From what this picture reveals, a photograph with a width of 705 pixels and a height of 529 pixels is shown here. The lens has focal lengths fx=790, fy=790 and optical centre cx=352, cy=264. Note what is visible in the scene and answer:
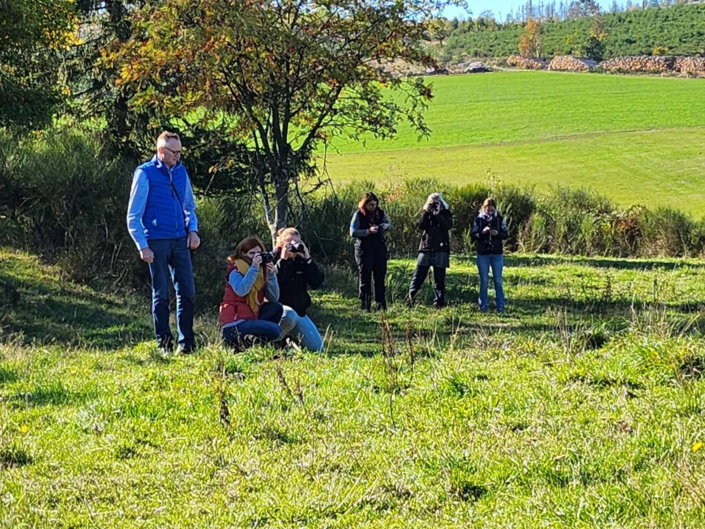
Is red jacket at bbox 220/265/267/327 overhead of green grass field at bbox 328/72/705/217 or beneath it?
beneath

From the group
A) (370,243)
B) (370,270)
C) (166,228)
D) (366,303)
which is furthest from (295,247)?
(366,303)

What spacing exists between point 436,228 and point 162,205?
5.48m

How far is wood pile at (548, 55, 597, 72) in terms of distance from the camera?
10444cm

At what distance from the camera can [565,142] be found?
50562 mm

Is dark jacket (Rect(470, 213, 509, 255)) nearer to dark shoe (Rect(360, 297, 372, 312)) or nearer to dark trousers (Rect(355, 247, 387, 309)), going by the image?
dark trousers (Rect(355, 247, 387, 309))

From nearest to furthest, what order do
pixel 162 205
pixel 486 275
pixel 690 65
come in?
pixel 162 205 < pixel 486 275 < pixel 690 65

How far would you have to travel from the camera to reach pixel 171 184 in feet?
24.7

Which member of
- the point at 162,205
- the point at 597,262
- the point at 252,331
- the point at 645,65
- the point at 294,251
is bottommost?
the point at 597,262

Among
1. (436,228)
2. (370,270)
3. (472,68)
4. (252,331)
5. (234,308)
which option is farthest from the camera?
(472,68)

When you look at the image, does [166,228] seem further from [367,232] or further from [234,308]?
[367,232]

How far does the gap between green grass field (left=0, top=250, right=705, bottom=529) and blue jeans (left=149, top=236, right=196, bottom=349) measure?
14.9 inches

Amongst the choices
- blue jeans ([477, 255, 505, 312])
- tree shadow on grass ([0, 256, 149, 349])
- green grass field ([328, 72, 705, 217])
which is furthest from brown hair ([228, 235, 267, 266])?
green grass field ([328, 72, 705, 217])

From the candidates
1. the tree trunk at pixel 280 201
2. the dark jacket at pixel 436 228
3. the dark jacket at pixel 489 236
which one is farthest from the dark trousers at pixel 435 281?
the tree trunk at pixel 280 201

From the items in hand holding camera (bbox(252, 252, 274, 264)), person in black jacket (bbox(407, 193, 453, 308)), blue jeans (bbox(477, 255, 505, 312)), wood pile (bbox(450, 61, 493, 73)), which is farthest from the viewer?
wood pile (bbox(450, 61, 493, 73))
